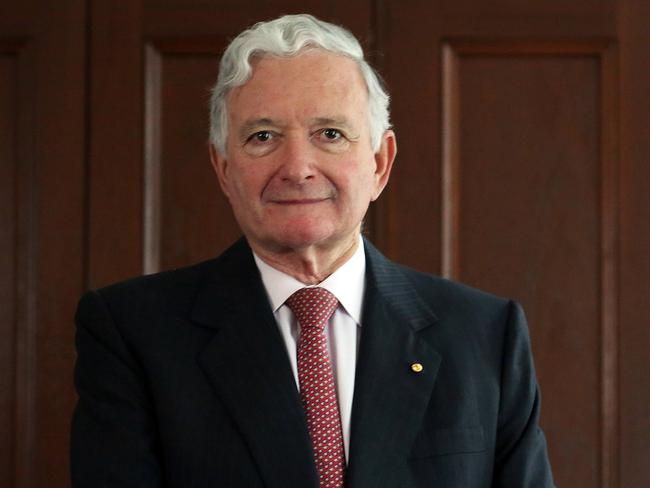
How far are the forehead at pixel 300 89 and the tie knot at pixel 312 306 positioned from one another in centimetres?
27

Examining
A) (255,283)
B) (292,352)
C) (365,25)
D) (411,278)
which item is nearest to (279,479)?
(292,352)

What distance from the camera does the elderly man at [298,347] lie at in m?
1.54

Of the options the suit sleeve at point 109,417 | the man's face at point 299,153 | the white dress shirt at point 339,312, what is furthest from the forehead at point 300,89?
the suit sleeve at point 109,417

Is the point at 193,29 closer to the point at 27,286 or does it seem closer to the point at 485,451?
the point at 27,286

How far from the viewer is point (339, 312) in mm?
1678

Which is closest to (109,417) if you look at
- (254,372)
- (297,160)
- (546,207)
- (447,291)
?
(254,372)

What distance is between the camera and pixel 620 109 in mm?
2455

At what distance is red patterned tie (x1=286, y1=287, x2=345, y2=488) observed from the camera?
1.55 metres

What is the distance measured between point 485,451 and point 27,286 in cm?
124

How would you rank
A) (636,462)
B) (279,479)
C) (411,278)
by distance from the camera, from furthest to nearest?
(636,462) < (411,278) < (279,479)

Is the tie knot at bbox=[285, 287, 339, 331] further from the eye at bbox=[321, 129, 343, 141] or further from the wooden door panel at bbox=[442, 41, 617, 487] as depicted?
the wooden door panel at bbox=[442, 41, 617, 487]

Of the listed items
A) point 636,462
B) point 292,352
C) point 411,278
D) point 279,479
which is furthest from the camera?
point 636,462

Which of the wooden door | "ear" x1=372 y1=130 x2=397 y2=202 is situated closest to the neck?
"ear" x1=372 y1=130 x2=397 y2=202

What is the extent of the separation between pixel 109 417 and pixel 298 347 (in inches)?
11.4
